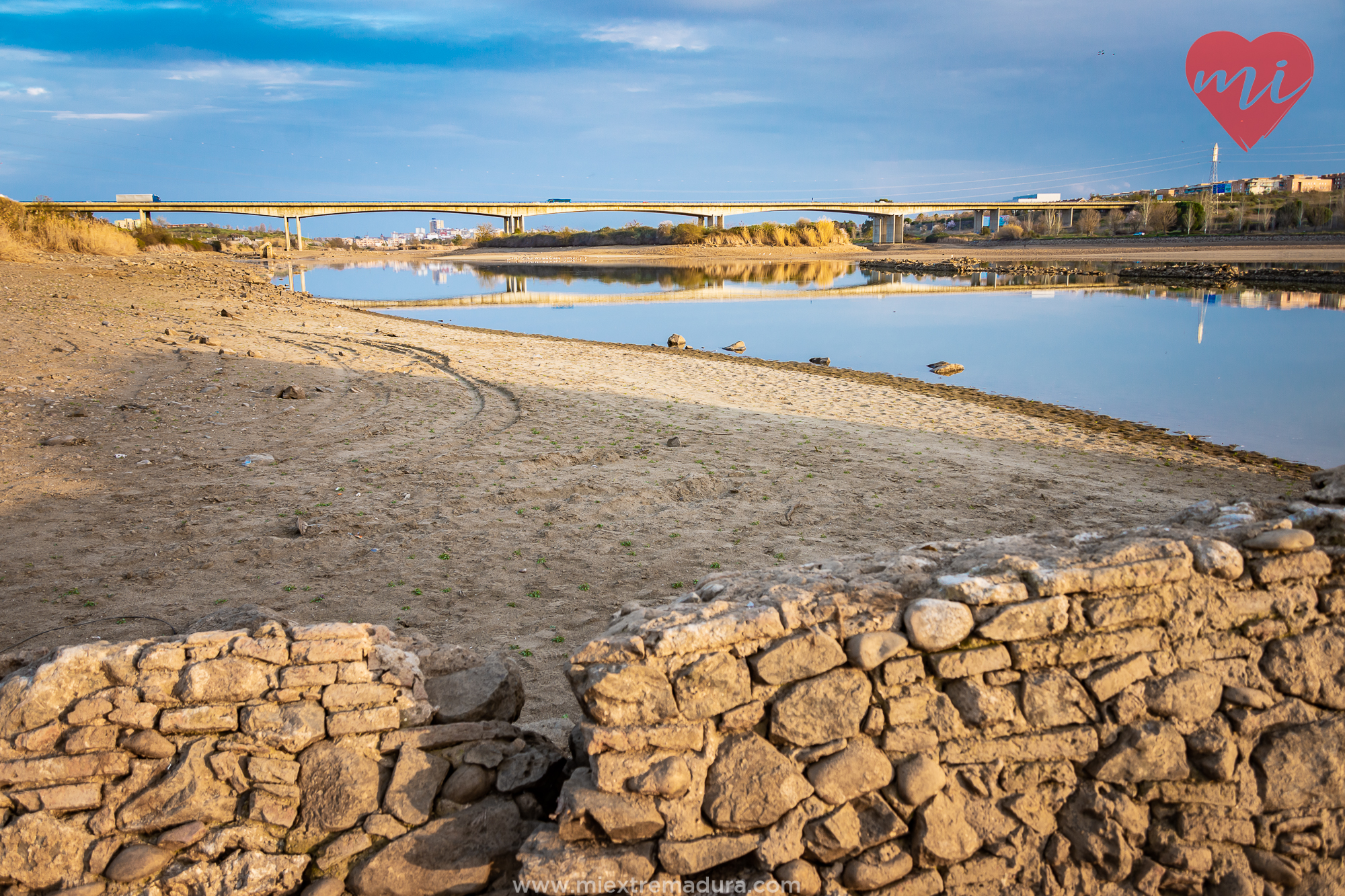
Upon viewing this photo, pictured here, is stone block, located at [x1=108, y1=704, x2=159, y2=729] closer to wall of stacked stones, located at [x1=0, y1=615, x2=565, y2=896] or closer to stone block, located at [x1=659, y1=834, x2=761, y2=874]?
wall of stacked stones, located at [x1=0, y1=615, x2=565, y2=896]

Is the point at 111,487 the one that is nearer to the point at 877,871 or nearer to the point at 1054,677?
the point at 877,871

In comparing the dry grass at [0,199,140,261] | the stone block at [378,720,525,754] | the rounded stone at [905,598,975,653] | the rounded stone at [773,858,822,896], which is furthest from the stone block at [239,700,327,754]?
the dry grass at [0,199,140,261]

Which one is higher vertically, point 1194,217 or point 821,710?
point 1194,217

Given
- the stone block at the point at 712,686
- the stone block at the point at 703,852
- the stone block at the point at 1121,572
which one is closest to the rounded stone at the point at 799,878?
the stone block at the point at 703,852

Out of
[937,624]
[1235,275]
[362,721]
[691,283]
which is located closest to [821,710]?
[937,624]

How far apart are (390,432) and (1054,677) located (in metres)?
10.8

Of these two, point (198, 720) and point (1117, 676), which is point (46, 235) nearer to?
point (198, 720)

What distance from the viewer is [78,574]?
6.73 m

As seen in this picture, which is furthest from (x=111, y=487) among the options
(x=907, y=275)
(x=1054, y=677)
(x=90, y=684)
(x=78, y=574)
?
(x=907, y=275)

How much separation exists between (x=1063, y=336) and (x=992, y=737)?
105 ft

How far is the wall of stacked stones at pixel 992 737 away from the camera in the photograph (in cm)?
357

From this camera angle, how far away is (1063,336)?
3144cm

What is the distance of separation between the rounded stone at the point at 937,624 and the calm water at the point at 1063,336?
1542 centimetres

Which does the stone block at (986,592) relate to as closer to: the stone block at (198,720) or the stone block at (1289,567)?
the stone block at (1289,567)
